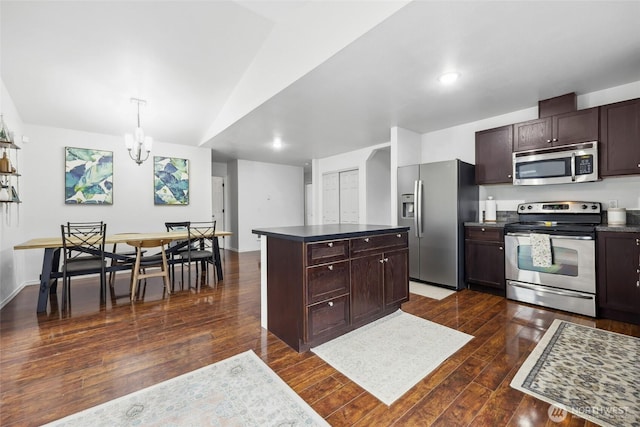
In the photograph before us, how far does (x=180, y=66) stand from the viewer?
341cm

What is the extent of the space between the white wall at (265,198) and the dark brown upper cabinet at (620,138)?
6.57 m

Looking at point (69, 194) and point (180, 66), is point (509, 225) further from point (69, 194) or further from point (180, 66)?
point (69, 194)

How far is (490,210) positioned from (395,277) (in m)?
2.21

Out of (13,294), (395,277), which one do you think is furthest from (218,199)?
(395,277)

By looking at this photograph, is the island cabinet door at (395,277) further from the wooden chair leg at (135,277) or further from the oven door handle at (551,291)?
the wooden chair leg at (135,277)

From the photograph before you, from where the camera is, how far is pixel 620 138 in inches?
112

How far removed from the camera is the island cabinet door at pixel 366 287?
249cm

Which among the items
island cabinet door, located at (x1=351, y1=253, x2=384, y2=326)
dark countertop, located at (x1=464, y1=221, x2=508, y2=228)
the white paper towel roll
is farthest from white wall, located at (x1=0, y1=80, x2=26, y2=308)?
the white paper towel roll

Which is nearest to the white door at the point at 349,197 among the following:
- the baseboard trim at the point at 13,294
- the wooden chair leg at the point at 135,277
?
the wooden chair leg at the point at 135,277

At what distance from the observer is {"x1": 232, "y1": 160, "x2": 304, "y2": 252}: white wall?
24.1ft

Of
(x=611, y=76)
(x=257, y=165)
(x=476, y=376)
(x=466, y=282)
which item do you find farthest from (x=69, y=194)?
(x=611, y=76)

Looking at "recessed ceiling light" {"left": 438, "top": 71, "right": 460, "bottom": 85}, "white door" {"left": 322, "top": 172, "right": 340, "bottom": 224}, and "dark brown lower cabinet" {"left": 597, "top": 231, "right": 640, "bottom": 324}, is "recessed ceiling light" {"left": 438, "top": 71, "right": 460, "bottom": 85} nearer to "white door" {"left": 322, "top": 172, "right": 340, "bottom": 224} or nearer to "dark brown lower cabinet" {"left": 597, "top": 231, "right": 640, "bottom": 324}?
"dark brown lower cabinet" {"left": 597, "top": 231, "right": 640, "bottom": 324}

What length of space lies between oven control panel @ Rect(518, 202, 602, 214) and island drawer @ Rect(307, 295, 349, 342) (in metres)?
2.86

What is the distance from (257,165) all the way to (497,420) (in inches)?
279
